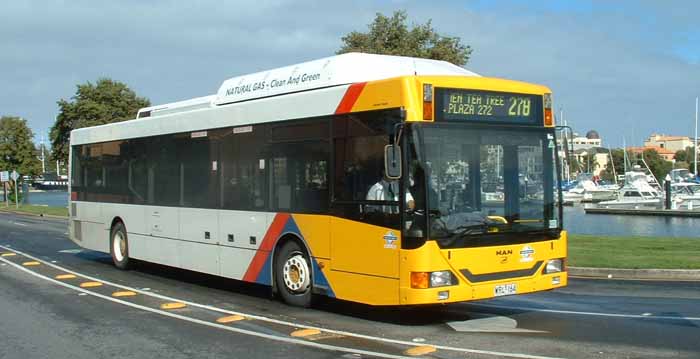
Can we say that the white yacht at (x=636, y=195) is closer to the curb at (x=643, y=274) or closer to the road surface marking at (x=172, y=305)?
the curb at (x=643, y=274)

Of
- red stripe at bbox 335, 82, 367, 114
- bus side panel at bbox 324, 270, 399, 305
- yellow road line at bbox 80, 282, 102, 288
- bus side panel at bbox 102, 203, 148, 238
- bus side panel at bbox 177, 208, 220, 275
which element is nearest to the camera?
bus side panel at bbox 324, 270, 399, 305

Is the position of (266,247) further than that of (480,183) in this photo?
Yes

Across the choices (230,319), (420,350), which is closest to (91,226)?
(230,319)

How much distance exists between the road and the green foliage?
54.6m

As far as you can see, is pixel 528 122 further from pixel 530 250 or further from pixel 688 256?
pixel 688 256

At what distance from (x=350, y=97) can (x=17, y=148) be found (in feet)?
200

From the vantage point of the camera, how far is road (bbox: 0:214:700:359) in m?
8.04

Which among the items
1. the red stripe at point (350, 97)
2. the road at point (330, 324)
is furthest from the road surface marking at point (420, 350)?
the red stripe at point (350, 97)

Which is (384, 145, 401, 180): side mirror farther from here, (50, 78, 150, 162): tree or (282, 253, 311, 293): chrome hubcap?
(50, 78, 150, 162): tree

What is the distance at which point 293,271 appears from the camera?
1096 cm

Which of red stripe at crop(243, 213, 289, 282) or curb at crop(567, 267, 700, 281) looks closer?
red stripe at crop(243, 213, 289, 282)

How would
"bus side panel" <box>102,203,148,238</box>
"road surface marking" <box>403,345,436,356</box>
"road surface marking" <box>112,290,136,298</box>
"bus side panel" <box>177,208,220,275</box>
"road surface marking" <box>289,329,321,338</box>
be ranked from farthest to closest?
1. "bus side panel" <box>102,203,148,238</box>
2. "bus side panel" <box>177,208,220,275</box>
3. "road surface marking" <box>112,290,136,298</box>
4. "road surface marking" <box>289,329,321,338</box>
5. "road surface marking" <box>403,345,436,356</box>

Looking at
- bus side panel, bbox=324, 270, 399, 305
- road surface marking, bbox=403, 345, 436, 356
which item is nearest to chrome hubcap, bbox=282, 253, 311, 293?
bus side panel, bbox=324, 270, 399, 305

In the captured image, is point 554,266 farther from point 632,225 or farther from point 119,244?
point 632,225
